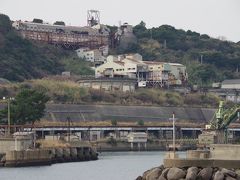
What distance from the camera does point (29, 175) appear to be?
74.8 m

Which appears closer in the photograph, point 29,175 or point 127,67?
point 29,175

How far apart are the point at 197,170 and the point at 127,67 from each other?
5738 inches

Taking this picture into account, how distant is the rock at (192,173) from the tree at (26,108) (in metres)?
65.5

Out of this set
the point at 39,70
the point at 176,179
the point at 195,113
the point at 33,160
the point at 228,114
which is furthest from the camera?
the point at 39,70

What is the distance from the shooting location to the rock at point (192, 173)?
49791 mm

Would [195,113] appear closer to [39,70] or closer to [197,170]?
[39,70]

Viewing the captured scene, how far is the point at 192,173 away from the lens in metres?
50.1

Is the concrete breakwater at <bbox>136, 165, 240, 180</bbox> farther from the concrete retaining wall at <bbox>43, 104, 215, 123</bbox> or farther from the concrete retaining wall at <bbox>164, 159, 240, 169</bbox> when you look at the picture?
the concrete retaining wall at <bbox>43, 104, 215, 123</bbox>

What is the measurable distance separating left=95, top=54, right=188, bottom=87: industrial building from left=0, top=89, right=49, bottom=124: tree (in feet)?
240

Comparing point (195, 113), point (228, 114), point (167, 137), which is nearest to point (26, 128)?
point (228, 114)

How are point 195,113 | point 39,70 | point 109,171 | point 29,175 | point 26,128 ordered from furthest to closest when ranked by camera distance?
point 39,70
point 195,113
point 26,128
point 109,171
point 29,175

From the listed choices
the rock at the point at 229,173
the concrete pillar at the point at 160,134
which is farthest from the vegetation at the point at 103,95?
the rock at the point at 229,173

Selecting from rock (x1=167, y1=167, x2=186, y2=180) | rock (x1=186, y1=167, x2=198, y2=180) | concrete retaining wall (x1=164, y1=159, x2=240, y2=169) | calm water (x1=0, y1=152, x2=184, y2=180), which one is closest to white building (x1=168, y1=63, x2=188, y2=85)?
calm water (x1=0, y1=152, x2=184, y2=180)

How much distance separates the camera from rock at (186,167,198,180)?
49.8m
